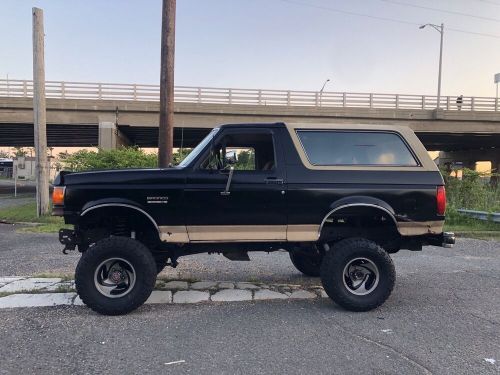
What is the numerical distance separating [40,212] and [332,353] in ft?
41.2

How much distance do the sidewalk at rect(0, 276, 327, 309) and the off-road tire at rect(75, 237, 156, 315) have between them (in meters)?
0.54

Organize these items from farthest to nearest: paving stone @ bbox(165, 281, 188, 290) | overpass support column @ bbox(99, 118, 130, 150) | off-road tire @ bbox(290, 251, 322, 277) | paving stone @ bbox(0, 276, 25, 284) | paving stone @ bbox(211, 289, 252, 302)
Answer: overpass support column @ bbox(99, 118, 130, 150) < off-road tire @ bbox(290, 251, 322, 277) < paving stone @ bbox(0, 276, 25, 284) < paving stone @ bbox(165, 281, 188, 290) < paving stone @ bbox(211, 289, 252, 302)

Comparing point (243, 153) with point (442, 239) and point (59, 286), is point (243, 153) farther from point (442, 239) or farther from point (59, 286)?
point (59, 286)

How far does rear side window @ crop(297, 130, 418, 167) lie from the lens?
207 inches

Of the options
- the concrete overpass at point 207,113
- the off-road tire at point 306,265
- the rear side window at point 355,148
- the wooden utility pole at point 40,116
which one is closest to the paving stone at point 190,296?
the off-road tire at point 306,265

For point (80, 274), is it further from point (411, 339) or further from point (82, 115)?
point (82, 115)

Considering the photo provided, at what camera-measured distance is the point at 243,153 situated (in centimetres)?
545

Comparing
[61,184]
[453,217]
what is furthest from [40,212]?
[453,217]

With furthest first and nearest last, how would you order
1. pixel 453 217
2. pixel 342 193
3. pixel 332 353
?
pixel 453 217, pixel 342 193, pixel 332 353

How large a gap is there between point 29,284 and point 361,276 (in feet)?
14.2

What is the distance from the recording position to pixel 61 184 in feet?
15.9

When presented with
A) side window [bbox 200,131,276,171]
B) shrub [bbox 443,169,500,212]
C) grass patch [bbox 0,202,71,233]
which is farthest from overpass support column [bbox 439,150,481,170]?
side window [bbox 200,131,276,171]

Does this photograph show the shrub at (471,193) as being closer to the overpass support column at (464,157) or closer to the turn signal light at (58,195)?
the turn signal light at (58,195)

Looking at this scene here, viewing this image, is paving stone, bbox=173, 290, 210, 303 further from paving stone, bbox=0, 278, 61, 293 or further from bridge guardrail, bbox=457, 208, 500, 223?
bridge guardrail, bbox=457, 208, 500, 223
